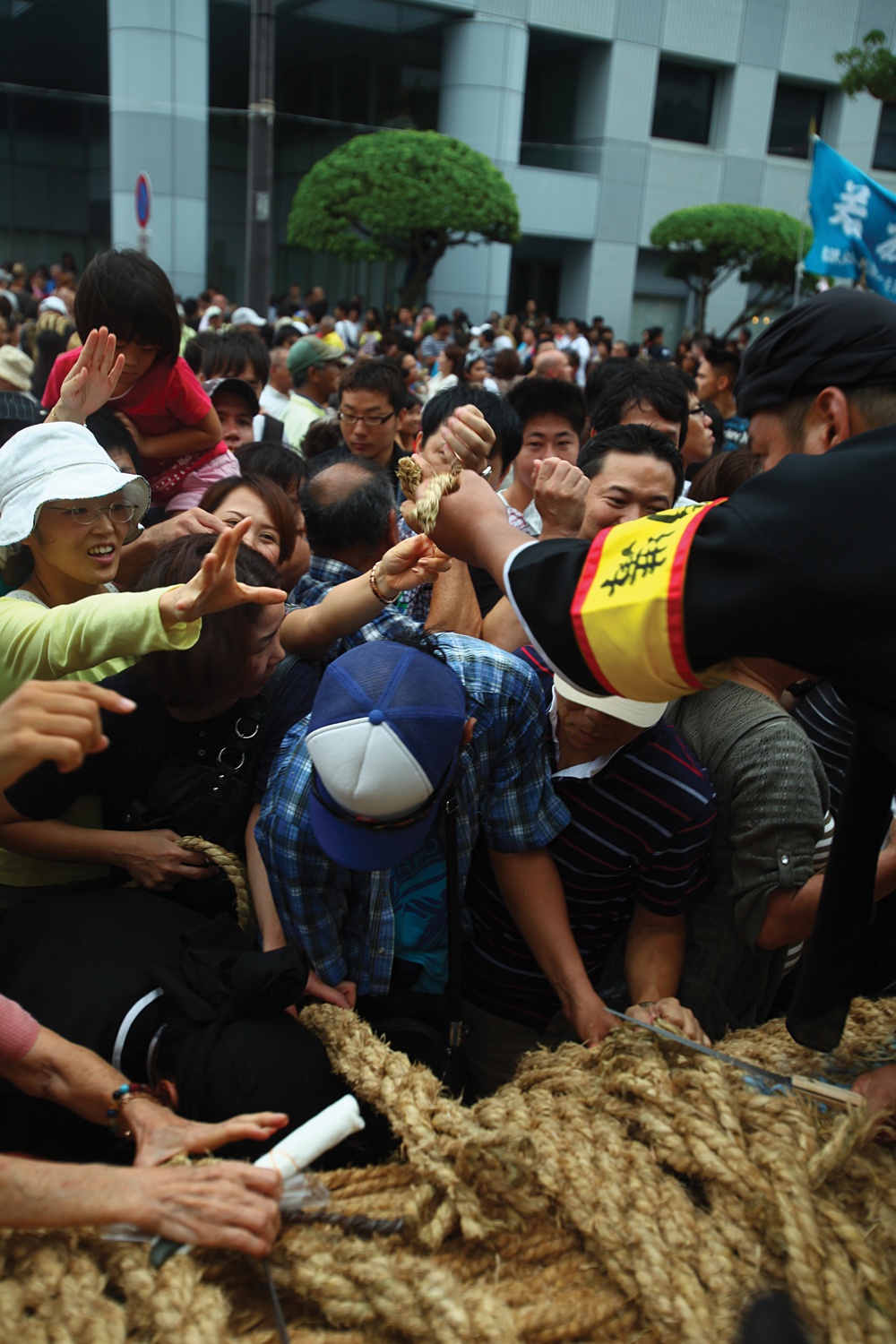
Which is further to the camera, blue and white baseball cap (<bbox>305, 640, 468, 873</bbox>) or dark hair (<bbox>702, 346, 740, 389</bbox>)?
dark hair (<bbox>702, 346, 740, 389</bbox>)

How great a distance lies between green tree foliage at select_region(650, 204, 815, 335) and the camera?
20594 millimetres

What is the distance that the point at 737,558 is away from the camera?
1.28 m

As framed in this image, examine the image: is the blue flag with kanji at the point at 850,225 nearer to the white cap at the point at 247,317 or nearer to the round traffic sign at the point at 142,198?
the round traffic sign at the point at 142,198

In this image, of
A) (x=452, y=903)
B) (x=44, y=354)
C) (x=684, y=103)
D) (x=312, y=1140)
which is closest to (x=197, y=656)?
(x=452, y=903)

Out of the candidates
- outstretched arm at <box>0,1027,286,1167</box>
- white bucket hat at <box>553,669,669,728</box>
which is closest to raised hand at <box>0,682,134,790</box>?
outstretched arm at <box>0,1027,286,1167</box>

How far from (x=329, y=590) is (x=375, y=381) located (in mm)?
1961

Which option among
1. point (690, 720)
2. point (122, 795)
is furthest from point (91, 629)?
point (690, 720)

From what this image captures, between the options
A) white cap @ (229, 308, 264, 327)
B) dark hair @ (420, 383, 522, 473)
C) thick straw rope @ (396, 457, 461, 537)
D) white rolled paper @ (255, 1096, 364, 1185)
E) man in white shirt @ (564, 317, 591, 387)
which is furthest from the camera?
man in white shirt @ (564, 317, 591, 387)

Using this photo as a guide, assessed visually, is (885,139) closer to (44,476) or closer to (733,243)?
(733,243)

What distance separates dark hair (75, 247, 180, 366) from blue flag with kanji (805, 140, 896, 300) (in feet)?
18.5

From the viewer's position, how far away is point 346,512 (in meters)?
2.93

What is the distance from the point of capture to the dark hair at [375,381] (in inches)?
173

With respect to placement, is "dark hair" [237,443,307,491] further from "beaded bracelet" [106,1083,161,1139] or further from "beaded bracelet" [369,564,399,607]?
"beaded bracelet" [106,1083,161,1139]

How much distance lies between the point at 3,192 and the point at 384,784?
29.6 meters
